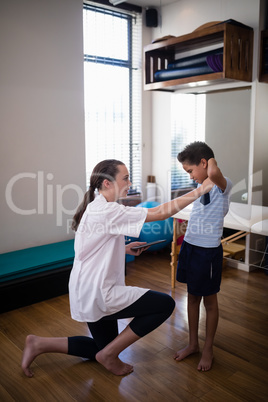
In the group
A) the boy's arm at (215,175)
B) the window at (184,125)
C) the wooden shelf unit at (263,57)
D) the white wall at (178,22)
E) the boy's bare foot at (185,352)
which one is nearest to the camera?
the boy's arm at (215,175)

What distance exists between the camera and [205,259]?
2020 mm

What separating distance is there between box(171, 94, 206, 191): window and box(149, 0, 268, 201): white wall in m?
0.09

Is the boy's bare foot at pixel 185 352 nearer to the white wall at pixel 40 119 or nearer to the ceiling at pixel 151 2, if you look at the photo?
the white wall at pixel 40 119

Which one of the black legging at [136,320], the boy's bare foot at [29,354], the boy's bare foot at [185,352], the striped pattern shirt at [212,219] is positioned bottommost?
the boy's bare foot at [185,352]

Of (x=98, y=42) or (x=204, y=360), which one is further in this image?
(x=98, y=42)

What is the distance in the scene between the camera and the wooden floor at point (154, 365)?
6.10 feet

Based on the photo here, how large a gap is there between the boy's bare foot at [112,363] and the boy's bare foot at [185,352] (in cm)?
29

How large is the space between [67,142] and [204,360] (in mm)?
2308

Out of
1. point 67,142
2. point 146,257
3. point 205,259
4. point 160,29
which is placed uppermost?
point 160,29

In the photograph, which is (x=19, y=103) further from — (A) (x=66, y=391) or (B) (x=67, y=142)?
(A) (x=66, y=391)

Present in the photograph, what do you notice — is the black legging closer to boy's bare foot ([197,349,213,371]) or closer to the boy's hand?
boy's bare foot ([197,349,213,371])

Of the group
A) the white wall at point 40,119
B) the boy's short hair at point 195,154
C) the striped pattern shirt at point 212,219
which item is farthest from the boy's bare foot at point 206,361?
the white wall at point 40,119

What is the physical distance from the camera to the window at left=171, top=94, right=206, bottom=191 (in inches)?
151

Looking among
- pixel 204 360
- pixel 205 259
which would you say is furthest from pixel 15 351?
pixel 205 259
